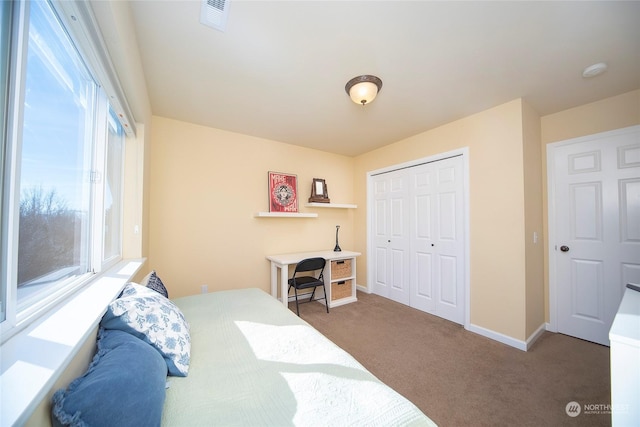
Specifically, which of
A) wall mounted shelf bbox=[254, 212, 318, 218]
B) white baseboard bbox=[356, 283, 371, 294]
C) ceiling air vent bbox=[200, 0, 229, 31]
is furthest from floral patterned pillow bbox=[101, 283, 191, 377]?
white baseboard bbox=[356, 283, 371, 294]

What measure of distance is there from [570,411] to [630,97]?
277cm

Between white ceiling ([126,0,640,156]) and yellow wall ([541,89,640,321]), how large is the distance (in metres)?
0.11

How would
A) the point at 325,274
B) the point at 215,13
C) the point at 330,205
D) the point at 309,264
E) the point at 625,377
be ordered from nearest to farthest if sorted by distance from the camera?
the point at 625,377
the point at 215,13
the point at 309,264
the point at 325,274
the point at 330,205

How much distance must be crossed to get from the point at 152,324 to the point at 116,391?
0.44 meters

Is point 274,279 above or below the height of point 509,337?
above

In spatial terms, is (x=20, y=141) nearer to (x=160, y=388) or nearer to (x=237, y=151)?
(x=160, y=388)

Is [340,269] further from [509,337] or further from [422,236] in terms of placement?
[509,337]

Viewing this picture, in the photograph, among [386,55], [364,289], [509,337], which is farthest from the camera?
[364,289]

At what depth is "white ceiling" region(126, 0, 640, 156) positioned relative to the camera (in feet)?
4.52

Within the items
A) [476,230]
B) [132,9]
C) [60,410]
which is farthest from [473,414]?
[132,9]

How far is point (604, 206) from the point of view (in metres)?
2.28

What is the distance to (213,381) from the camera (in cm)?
96

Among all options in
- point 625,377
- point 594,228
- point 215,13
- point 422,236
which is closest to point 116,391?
point 625,377

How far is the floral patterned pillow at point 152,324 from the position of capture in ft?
3.16
